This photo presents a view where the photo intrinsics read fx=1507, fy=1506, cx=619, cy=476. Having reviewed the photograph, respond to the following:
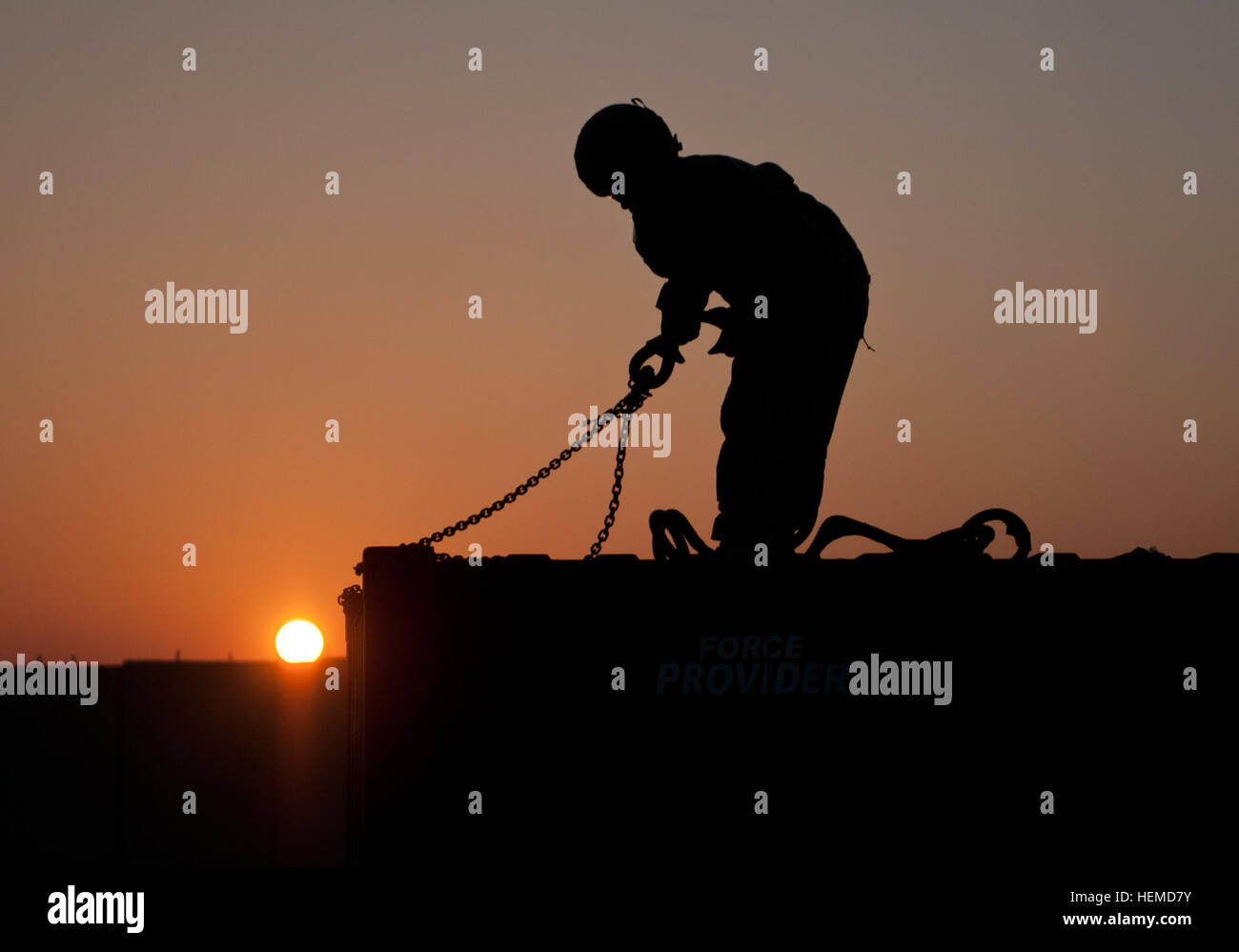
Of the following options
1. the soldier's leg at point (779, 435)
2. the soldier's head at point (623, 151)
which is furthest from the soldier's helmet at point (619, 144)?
the soldier's leg at point (779, 435)

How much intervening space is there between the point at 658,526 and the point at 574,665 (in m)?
0.62

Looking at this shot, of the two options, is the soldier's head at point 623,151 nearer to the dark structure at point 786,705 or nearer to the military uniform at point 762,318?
the military uniform at point 762,318

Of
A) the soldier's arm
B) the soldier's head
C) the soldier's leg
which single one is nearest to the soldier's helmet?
the soldier's head

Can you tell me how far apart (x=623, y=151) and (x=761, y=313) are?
35.3 inches

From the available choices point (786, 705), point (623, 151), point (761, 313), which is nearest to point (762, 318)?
point (761, 313)

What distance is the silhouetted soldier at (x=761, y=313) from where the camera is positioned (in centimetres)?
582

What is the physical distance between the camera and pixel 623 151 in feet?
18.1

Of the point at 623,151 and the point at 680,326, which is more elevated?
the point at 623,151

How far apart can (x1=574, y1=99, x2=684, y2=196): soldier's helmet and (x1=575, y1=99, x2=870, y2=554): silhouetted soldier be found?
0.44 feet

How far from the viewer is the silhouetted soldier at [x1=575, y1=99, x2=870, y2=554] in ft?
19.1

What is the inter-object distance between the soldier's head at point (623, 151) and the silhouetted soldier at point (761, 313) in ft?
0.26

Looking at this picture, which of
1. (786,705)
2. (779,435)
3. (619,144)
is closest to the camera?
(786,705)

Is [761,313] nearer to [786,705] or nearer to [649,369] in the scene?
[649,369]
